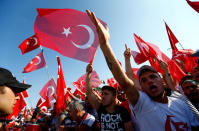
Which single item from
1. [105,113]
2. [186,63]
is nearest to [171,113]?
[105,113]

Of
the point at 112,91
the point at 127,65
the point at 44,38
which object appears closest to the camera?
the point at 127,65

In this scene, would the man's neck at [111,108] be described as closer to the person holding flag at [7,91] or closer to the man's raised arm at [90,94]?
the man's raised arm at [90,94]

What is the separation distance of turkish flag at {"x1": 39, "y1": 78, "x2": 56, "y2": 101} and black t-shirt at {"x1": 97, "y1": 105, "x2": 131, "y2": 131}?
5292 millimetres

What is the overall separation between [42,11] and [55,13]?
0.35 m

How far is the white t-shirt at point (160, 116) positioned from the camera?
1295mm

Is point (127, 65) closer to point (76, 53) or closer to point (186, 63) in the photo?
point (76, 53)

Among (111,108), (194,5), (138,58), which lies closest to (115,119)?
(111,108)

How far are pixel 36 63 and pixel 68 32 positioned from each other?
4356 millimetres

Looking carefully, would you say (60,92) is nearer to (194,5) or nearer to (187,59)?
(194,5)

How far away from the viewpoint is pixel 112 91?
2625 mm

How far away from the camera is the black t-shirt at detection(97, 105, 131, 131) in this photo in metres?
2.04

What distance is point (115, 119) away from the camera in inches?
82.7

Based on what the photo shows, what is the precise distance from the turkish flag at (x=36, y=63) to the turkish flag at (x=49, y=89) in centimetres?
111

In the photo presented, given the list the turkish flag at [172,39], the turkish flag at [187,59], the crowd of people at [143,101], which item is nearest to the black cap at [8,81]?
the crowd of people at [143,101]
